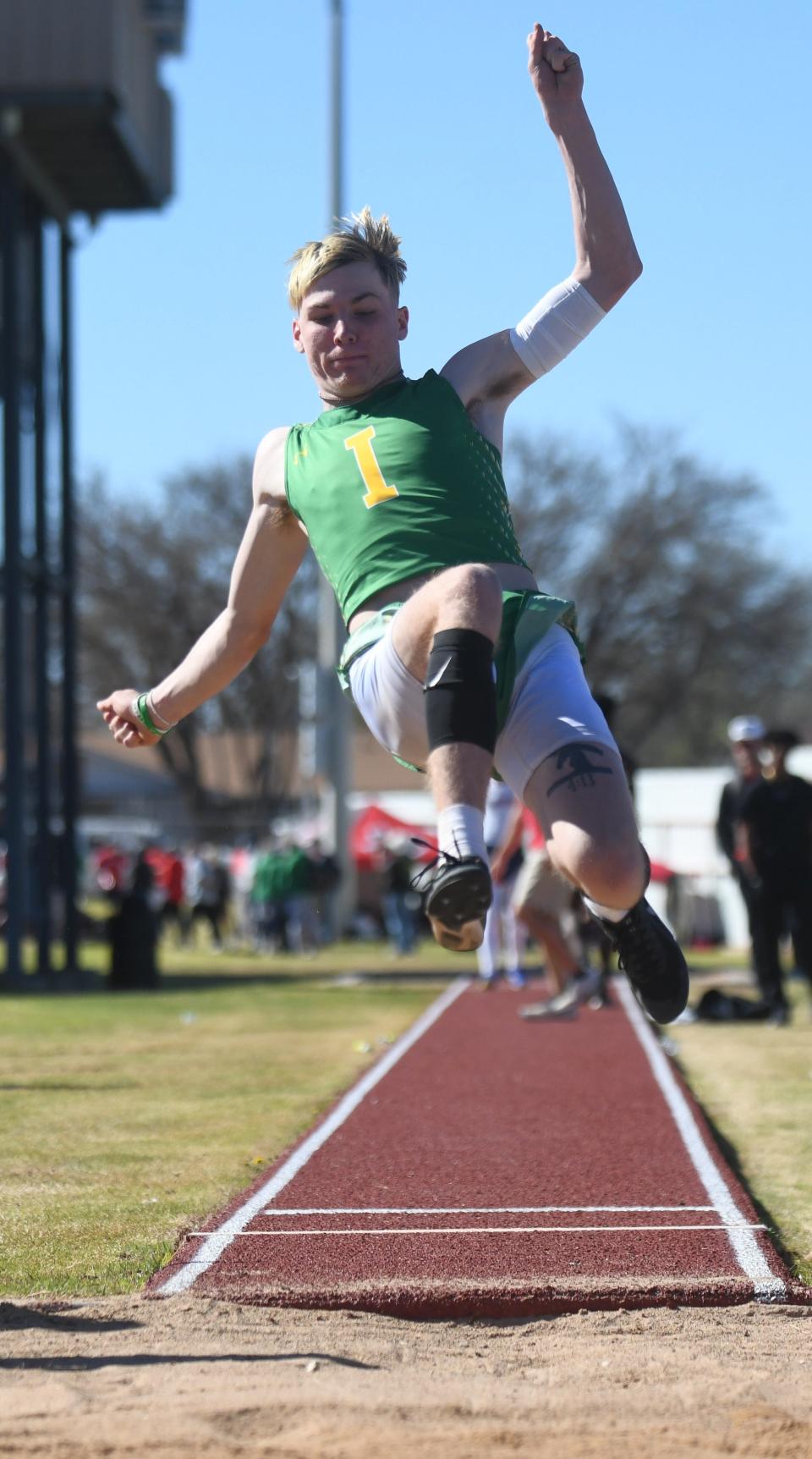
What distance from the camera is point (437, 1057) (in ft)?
36.9

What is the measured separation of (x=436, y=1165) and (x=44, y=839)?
14.2 meters

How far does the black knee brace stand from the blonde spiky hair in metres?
1.10

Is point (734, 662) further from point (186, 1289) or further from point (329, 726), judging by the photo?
point (186, 1289)

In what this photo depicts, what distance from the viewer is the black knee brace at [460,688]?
12.8ft

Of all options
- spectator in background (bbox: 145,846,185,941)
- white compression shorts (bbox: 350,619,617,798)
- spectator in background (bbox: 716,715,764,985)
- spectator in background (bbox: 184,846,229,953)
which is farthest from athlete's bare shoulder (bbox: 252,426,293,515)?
spectator in background (bbox: 145,846,185,941)

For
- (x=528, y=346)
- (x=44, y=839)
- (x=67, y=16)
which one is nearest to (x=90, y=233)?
(x=67, y=16)

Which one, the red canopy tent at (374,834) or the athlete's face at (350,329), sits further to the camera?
the red canopy tent at (374,834)

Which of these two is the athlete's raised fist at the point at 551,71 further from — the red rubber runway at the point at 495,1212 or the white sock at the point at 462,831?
the red rubber runway at the point at 495,1212

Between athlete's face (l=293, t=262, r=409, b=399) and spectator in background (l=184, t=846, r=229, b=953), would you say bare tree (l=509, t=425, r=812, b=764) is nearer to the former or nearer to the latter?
spectator in background (l=184, t=846, r=229, b=953)

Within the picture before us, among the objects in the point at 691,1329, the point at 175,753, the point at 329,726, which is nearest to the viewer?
the point at 691,1329

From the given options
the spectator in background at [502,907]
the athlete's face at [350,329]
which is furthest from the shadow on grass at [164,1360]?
the spectator in background at [502,907]

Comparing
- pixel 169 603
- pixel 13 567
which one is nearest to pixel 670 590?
pixel 169 603

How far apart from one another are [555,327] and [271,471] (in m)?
0.80

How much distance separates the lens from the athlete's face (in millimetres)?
4461
